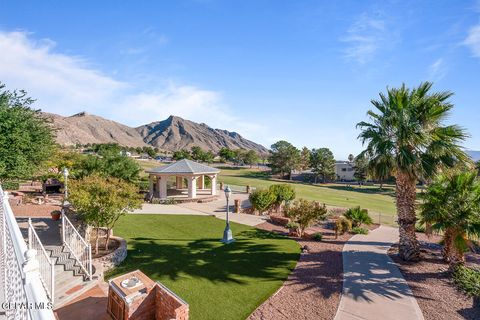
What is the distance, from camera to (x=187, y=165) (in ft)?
90.3

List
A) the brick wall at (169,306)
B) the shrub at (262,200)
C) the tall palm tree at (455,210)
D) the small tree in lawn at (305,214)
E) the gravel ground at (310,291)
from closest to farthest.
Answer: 1. the brick wall at (169,306)
2. the gravel ground at (310,291)
3. the tall palm tree at (455,210)
4. the small tree in lawn at (305,214)
5. the shrub at (262,200)

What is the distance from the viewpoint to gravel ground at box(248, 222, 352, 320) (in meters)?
7.54

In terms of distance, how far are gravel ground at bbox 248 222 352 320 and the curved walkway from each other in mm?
305

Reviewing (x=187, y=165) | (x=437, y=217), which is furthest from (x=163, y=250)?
(x=187, y=165)

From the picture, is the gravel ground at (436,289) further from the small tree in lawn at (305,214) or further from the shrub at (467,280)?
the small tree in lawn at (305,214)

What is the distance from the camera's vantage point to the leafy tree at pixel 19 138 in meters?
12.1

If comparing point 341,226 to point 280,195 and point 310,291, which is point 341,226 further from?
point 280,195

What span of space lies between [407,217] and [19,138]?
18.5 meters

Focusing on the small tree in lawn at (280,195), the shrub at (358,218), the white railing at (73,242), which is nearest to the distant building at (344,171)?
the small tree in lawn at (280,195)

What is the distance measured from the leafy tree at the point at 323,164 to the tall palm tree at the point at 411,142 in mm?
60647

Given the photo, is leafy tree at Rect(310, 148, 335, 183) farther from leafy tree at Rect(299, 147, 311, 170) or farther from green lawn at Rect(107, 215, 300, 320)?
green lawn at Rect(107, 215, 300, 320)

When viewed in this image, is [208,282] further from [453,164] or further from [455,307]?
[453,164]

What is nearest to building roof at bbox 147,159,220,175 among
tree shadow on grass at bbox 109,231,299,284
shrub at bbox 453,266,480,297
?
tree shadow on grass at bbox 109,231,299,284

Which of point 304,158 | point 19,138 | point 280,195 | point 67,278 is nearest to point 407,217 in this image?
point 280,195
